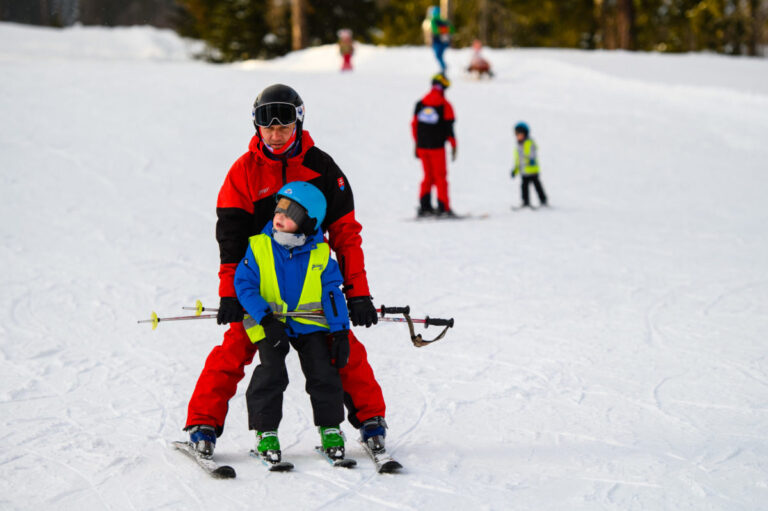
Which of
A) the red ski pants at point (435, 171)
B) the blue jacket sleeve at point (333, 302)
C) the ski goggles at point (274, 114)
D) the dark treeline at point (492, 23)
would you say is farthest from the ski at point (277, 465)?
the dark treeline at point (492, 23)

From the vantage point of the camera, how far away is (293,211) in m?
3.21

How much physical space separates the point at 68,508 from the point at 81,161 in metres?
8.55

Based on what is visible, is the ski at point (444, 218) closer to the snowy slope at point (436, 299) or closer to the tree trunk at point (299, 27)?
the snowy slope at point (436, 299)

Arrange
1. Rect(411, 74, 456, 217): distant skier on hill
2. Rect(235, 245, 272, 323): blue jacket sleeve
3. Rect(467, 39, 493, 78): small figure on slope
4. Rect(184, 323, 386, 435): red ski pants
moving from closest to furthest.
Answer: Rect(235, 245, 272, 323): blue jacket sleeve
Rect(184, 323, 386, 435): red ski pants
Rect(411, 74, 456, 217): distant skier on hill
Rect(467, 39, 493, 78): small figure on slope

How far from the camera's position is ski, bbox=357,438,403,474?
3330 millimetres

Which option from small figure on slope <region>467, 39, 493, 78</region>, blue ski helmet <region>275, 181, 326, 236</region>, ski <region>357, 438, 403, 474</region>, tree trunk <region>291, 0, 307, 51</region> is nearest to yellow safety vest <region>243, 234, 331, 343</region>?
blue ski helmet <region>275, 181, 326, 236</region>

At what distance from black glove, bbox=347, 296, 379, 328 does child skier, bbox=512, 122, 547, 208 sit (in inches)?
307

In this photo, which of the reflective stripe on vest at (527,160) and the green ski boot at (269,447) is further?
the reflective stripe on vest at (527,160)

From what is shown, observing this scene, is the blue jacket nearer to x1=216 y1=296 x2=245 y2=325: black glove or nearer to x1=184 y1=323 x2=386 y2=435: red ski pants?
x1=216 y1=296 x2=245 y2=325: black glove

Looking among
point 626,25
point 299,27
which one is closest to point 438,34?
point 626,25

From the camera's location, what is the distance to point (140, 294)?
6.49 metres

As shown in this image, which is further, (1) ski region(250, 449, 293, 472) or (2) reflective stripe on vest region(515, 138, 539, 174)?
(2) reflective stripe on vest region(515, 138, 539, 174)

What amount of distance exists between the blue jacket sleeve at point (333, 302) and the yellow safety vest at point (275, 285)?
24 mm

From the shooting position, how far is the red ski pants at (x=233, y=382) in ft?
11.3
